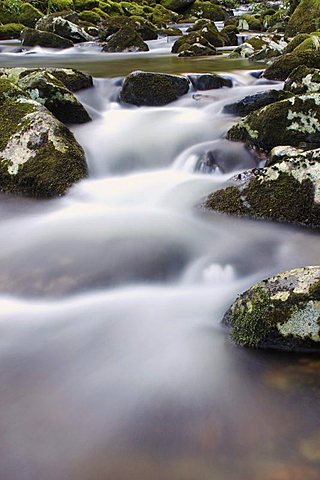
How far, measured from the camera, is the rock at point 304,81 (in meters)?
7.49

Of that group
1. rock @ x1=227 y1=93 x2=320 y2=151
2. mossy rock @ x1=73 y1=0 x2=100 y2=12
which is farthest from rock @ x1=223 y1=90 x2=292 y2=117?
mossy rock @ x1=73 y1=0 x2=100 y2=12

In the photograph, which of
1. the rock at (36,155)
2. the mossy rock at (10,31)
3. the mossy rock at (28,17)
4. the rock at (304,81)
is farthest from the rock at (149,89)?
the mossy rock at (28,17)

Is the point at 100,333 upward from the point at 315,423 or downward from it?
downward

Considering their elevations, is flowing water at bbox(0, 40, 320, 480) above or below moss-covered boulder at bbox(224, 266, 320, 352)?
below

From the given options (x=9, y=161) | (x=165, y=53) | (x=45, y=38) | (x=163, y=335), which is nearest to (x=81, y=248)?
(x=163, y=335)

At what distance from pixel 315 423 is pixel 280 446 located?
248mm

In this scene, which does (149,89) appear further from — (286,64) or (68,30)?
(68,30)

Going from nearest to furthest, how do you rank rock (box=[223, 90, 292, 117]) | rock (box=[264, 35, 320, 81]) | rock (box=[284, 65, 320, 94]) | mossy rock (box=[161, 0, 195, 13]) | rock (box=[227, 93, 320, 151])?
1. rock (box=[227, 93, 320, 151])
2. rock (box=[223, 90, 292, 117])
3. rock (box=[284, 65, 320, 94])
4. rock (box=[264, 35, 320, 81])
5. mossy rock (box=[161, 0, 195, 13])

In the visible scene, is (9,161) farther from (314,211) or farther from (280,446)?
(280,446)

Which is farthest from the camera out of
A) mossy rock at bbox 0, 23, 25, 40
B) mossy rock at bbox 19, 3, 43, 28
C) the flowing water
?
→ mossy rock at bbox 19, 3, 43, 28

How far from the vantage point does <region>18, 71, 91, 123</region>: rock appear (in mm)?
6918

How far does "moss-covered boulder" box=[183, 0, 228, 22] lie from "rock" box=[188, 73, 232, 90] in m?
24.6

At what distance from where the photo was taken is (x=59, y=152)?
222 inches

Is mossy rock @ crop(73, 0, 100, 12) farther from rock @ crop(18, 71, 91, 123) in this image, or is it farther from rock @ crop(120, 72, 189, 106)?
rock @ crop(18, 71, 91, 123)
